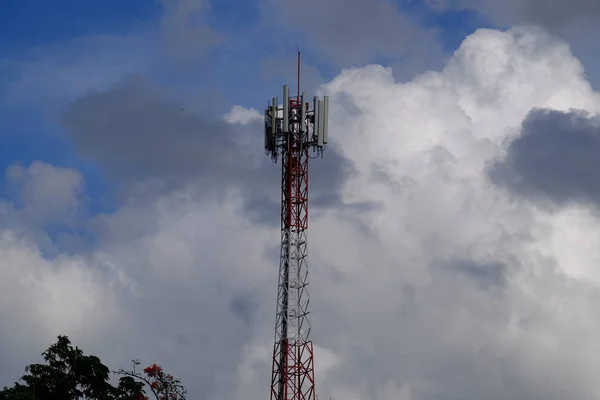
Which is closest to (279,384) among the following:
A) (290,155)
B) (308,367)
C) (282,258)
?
(308,367)

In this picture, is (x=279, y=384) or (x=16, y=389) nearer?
(x=16, y=389)

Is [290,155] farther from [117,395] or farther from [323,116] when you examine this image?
[117,395]

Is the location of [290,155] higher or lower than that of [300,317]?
higher

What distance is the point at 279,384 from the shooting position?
11625cm

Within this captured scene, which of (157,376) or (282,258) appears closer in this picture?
(157,376)

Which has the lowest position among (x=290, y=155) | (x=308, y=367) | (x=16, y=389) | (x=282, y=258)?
(x=16, y=389)

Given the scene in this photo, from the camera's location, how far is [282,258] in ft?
390

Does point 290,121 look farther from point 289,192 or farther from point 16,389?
point 16,389

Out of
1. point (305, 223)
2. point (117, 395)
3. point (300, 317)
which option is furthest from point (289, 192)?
point (117, 395)

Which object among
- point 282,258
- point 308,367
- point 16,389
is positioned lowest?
point 16,389

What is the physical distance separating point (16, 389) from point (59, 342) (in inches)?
227

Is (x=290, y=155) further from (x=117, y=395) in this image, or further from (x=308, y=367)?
(x=117, y=395)

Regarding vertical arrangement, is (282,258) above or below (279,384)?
above

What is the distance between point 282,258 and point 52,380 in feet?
74.5
